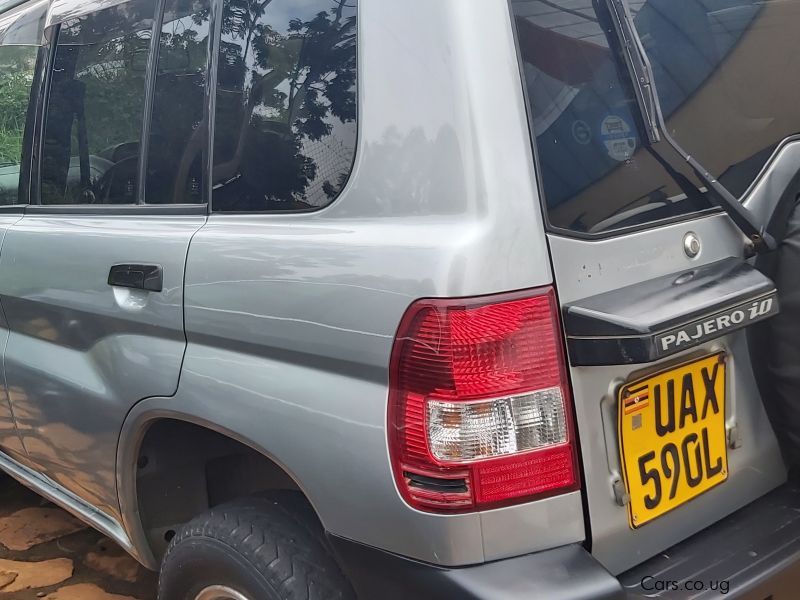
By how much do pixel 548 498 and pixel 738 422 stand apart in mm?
580

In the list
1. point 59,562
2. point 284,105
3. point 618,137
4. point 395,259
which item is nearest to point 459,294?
point 395,259

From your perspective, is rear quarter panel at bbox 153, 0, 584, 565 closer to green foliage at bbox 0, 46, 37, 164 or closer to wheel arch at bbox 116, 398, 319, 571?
wheel arch at bbox 116, 398, 319, 571

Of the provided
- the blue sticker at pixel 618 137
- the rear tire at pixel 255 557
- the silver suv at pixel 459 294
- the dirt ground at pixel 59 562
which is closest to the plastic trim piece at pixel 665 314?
the silver suv at pixel 459 294

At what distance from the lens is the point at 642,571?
5.03ft

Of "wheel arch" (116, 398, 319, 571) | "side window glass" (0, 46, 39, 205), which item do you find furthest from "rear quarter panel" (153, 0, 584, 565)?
"side window glass" (0, 46, 39, 205)

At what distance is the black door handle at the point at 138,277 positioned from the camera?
1.87 meters

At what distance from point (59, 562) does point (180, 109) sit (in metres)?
2.10

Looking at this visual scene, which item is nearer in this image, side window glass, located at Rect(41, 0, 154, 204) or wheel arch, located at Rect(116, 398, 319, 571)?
wheel arch, located at Rect(116, 398, 319, 571)

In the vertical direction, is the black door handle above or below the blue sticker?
below

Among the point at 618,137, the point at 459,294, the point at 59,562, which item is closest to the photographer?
the point at 459,294

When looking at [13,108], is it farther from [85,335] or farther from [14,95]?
[85,335]

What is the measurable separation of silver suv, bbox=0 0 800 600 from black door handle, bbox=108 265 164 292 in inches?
0.4

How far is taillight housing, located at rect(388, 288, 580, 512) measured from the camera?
1.34 meters

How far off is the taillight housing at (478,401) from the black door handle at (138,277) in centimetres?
78
